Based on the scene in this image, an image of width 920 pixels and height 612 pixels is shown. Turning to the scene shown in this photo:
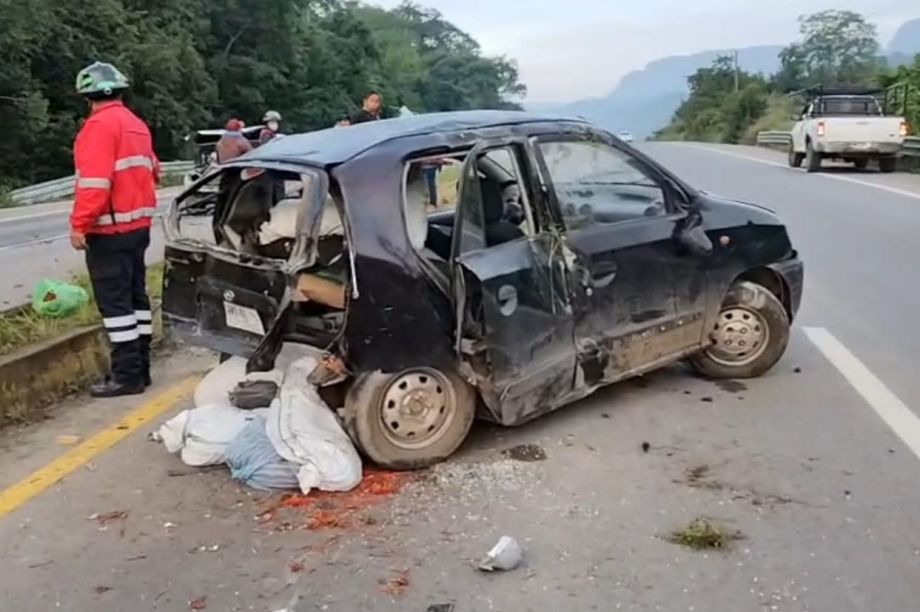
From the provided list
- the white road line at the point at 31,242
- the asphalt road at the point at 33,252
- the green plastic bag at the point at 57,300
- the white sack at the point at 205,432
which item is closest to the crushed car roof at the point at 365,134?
the white sack at the point at 205,432

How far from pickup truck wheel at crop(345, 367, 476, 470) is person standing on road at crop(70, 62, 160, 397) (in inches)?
79.5

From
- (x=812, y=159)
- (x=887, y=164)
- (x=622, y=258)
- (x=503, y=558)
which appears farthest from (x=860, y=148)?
(x=503, y=558)

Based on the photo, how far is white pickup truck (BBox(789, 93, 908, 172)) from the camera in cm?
2433

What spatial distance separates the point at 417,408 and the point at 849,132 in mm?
21627

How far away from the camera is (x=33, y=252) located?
14.2 meters

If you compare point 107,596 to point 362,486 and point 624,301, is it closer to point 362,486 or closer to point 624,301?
point 362,486

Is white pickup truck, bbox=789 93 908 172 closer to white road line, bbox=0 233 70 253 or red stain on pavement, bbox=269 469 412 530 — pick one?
white road line, bbox=0 233 70 253

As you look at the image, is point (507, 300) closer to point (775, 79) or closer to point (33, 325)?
point (33, 325)

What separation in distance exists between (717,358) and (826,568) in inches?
102

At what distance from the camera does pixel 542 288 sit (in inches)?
211

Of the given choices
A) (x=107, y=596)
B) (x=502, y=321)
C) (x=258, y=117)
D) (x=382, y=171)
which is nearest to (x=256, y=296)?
(x=382, y=171)

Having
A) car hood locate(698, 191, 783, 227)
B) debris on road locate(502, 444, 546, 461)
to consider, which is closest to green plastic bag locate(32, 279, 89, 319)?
debris on road locate(502, 444, 546, 461)

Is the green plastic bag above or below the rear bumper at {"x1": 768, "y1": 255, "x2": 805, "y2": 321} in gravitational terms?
above

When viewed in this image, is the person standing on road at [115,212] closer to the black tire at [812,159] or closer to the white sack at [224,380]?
the white sack at [224,380]
